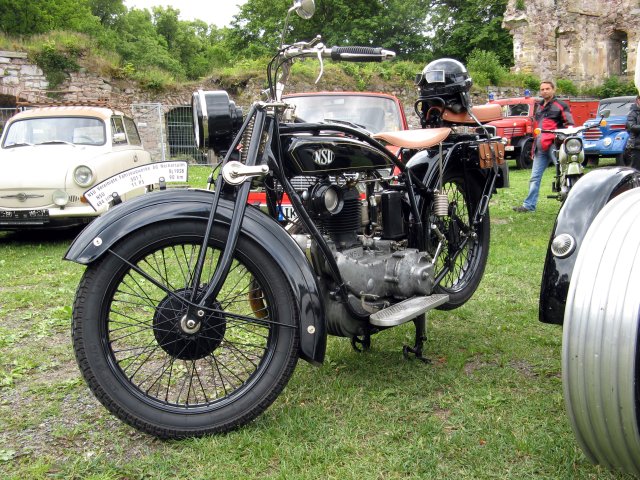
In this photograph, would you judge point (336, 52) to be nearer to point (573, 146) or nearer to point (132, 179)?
point (132, 179)

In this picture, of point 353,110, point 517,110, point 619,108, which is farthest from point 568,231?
point 517,110

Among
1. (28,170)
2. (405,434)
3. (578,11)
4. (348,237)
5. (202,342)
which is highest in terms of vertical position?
(578,11)

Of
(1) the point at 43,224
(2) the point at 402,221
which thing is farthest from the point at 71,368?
(1) the point at 43,224

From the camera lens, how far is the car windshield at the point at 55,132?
814 cm

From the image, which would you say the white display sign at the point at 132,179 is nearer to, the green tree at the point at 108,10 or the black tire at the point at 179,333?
the black tire at the point at 179,333

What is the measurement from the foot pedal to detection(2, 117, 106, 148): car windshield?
633 cm

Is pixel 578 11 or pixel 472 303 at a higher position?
pixel 578 11

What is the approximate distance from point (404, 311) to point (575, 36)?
107 feet

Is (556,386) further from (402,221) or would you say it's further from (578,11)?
(578,11)

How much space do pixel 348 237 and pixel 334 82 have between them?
18776mm

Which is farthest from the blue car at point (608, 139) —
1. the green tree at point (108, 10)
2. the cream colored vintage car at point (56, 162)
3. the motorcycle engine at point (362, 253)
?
the green tree at point (108, 10)

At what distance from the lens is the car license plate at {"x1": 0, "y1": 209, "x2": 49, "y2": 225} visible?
6836 millimetres

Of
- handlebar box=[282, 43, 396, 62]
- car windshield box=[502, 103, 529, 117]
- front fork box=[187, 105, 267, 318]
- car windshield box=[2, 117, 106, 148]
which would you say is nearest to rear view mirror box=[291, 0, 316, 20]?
handlebar box=[282, 43, 396, 62]

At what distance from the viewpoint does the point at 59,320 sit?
14.2ft
